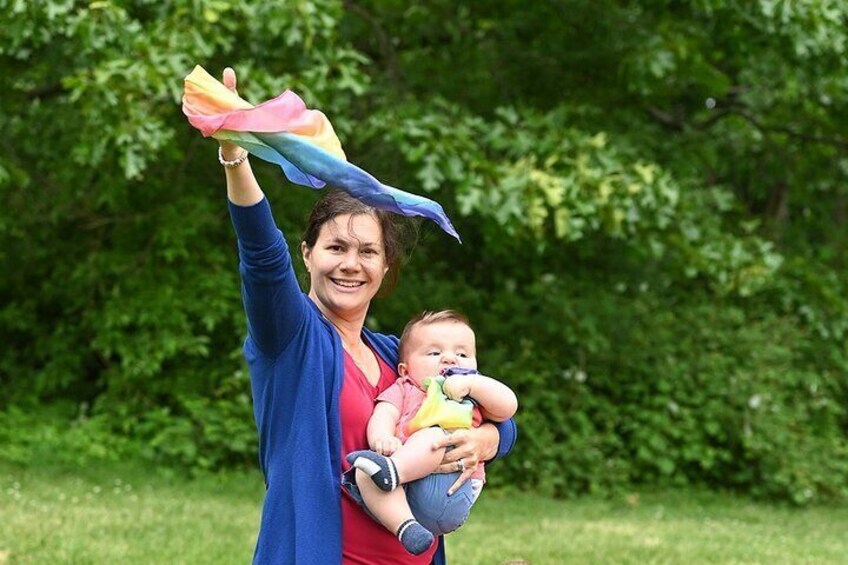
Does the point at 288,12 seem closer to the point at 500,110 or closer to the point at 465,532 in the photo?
the point at 500,110

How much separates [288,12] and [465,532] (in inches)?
126

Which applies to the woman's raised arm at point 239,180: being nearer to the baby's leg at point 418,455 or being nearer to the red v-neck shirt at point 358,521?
the red v-neck shirt at point 358,521

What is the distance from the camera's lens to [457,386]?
9.51 feet

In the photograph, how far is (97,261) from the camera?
979cm

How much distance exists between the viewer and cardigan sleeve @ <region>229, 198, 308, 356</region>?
2625 mm

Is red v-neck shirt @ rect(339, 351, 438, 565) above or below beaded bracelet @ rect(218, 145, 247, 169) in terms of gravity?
below

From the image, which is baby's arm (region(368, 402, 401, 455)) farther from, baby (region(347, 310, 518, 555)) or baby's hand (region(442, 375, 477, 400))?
baby's hand (region(442, 375, 477, 400))

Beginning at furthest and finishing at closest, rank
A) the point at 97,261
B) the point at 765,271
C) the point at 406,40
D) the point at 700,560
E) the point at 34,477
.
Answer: the point at 406,40, the point at 97,261, the point at 765,271, the point at 34,477, the point at 700,560

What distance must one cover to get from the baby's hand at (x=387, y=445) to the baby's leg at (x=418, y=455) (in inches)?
0.5

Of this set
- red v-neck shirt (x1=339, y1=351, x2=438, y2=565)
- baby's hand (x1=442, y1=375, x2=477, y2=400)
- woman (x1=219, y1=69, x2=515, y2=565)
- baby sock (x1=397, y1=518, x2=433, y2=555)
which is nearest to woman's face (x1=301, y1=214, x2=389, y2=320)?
woman (x1=219, y1=69, x2=515, y2=565)

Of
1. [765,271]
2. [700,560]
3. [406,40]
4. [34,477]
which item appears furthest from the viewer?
[406,40]

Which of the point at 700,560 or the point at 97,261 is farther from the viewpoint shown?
the point at 97,261

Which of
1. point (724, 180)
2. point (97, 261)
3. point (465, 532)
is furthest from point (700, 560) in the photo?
point (724, 180)

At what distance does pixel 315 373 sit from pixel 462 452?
1.23 feet
